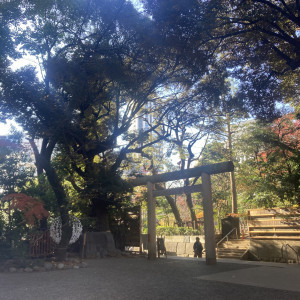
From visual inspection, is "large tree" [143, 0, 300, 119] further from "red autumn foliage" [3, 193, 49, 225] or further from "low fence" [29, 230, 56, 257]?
"low fence" [29, 230, 56, 257]

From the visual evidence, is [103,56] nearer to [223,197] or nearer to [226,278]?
[226,278]

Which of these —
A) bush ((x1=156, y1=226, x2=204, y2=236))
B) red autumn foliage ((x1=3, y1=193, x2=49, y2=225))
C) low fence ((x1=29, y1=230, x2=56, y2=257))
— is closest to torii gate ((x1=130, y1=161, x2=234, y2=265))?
low fence ((x1=29, y1=230, x2=56, y2=257))

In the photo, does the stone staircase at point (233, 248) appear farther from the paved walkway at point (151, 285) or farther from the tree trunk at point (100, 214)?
the paved walkway at point (151, 285)

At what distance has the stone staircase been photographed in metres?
17.1

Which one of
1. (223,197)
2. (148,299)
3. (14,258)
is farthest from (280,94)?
(223,197)

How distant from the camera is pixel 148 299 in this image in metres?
5.78

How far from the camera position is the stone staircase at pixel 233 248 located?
56.1 ft

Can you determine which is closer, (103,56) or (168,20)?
(168,20)

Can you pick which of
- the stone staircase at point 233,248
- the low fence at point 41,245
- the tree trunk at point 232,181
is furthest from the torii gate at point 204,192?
the tree trunk at point 232,181

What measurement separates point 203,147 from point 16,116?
14.7 meters

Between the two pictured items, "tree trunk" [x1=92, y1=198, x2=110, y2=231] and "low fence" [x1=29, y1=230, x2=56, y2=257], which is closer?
"low fence" [x1=29, y1=230, x2=56, y2=257]

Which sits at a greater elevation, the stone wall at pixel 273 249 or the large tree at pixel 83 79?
the large tree at pixel 83 79

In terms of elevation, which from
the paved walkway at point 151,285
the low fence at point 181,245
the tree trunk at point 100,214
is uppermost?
the tree trunk at point 100,214

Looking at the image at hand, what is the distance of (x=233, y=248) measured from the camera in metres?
17.9
